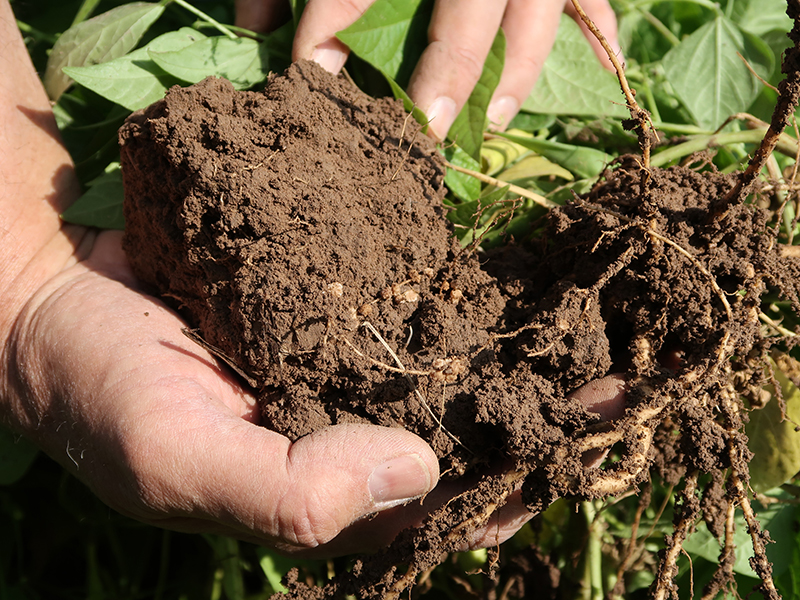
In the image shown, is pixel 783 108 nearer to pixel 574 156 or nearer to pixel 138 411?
pixel 574 156

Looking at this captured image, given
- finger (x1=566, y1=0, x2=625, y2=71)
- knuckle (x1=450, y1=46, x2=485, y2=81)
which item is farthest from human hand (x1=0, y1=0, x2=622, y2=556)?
finger (x1=566, y1=0, x2=625, y2=71)

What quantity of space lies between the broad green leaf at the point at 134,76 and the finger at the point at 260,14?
16 cm

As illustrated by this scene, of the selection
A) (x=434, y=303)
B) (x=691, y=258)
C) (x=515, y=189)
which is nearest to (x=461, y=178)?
(x=515, y=189)

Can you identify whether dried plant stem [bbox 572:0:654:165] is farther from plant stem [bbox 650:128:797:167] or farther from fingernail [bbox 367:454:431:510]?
fingernail [bbox 367:454:431:510]

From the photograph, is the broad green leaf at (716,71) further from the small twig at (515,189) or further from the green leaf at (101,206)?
the green leaf at (101,206)

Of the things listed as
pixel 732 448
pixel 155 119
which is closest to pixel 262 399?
pixel 155 119

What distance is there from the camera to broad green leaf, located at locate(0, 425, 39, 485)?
1592 mm

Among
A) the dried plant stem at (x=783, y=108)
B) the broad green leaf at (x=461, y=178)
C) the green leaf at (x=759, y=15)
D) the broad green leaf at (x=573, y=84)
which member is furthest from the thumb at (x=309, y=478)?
the green leaf at (x=759, y=15)

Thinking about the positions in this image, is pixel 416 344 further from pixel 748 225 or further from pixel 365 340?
pixel 748 225

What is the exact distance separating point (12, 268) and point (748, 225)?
152cm

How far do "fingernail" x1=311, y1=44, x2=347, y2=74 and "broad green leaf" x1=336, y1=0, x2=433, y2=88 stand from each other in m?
0.05

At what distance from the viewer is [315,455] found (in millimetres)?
889

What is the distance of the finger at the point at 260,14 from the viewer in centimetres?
137

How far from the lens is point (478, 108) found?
1353 mm
